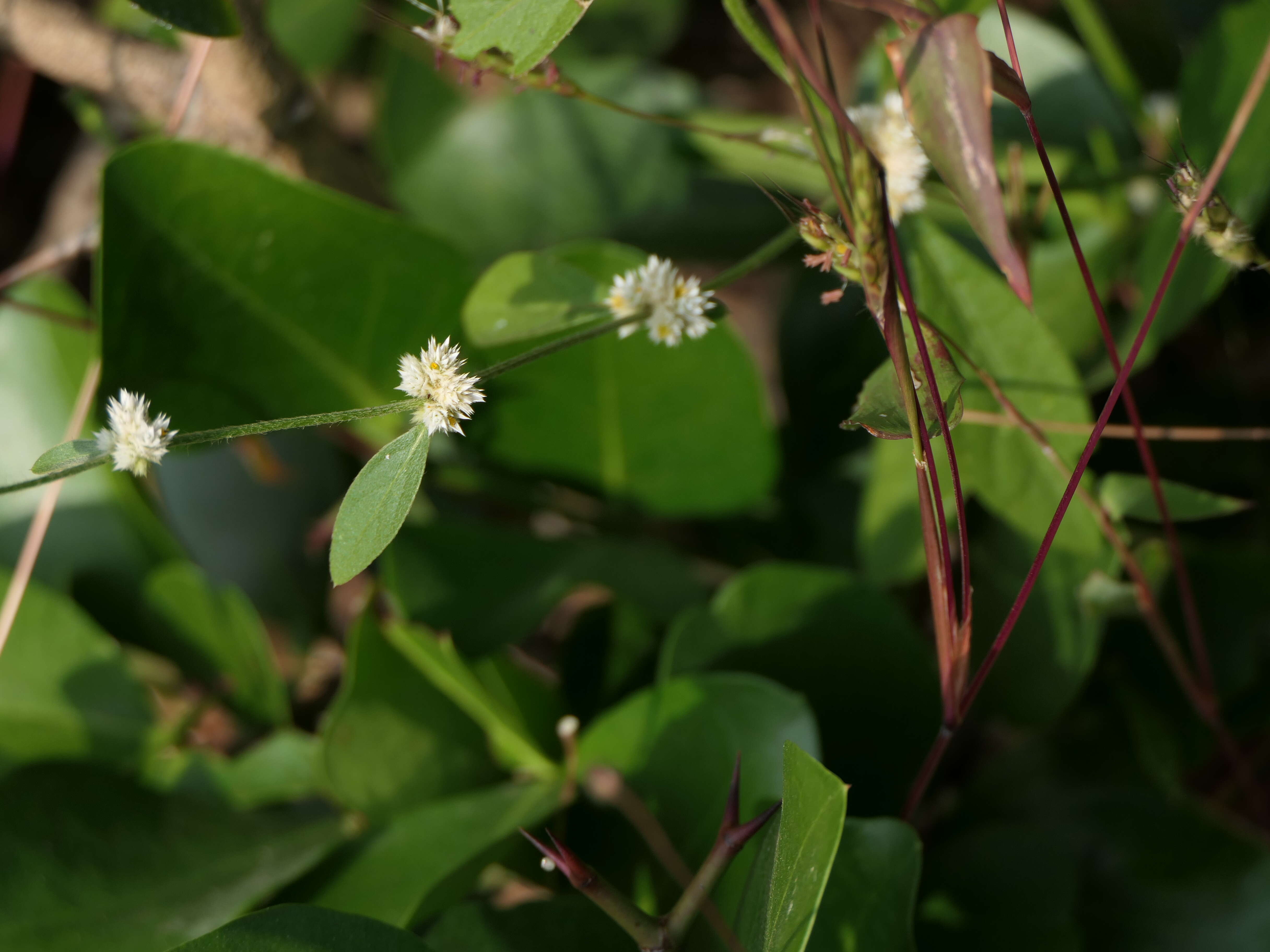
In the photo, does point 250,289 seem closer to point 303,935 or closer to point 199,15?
point 199,15

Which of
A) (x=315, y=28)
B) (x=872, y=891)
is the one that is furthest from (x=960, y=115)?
(x=315, y=28)

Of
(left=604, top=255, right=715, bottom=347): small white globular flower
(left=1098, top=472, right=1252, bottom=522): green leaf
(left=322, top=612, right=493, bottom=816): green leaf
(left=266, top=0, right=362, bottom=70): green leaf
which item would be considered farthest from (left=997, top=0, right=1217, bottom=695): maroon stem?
(left=266, top=0, right=362, bottom=70): green leaf

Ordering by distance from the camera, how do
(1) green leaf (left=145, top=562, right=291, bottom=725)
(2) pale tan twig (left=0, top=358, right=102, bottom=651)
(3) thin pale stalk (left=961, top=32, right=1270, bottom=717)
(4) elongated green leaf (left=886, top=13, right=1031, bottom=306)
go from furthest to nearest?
1. (1) green leaf (left=145, top=562, right=291, bottom=725)
2. (2) pale tan twig (left=0, top=358, right=102, bottom=651)
3. (3) thin pale stalk (left=961, top=32, right=1270, bottom=717)
4. (4) elongated green leaf (left=886, top=13, right=1031, bottom=306)

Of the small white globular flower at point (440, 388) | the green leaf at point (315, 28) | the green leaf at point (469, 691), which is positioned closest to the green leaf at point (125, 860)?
the green leaf at point (469, 691)

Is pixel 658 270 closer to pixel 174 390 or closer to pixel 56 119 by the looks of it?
pixel 174 390

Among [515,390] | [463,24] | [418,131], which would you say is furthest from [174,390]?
[418,131]

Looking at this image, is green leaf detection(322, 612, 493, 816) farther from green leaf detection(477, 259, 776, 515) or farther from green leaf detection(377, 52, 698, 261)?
green leaf detection(377, 52, 698, 261)
